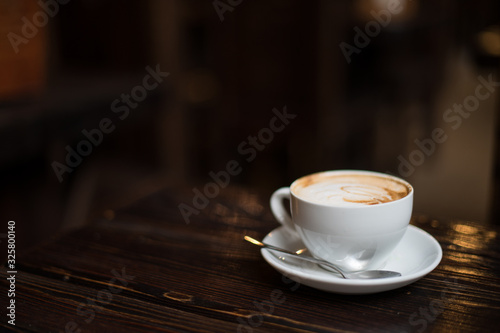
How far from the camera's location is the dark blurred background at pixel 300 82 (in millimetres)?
2342

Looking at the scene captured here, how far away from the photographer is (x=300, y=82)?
2.51 metres

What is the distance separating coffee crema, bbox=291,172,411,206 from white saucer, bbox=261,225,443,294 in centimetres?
8

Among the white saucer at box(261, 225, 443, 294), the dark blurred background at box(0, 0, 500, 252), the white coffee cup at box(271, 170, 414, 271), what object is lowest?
the white saucer at box(261, 225, 443, 294)

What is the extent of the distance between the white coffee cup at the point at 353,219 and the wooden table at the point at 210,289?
5 cm

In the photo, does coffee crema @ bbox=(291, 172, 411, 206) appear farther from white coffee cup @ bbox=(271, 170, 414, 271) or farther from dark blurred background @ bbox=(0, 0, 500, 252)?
dark blurred background @ bbox=(0, 0, 500, 252)

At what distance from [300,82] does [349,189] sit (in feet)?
6.32

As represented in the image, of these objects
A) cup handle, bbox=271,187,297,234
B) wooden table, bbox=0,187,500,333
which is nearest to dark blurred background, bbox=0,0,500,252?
wooden table, bbox=0,187,500,333

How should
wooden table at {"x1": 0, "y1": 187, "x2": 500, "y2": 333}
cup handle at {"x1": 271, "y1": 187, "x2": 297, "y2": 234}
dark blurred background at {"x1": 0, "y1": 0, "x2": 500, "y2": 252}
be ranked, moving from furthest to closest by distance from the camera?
dark blurred background at {"x1": 0, "y1": 0, "x2": 500, "y2": 252} → cup handle at {"x1": 271, "y1": 187, "x2": 297, "y2": 234} → wooden table at {"x1": 0, "y1": 187, "x2": 500, "y2": 333}

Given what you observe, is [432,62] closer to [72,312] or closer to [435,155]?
[435,155]

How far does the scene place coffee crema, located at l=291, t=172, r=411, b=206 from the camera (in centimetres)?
60

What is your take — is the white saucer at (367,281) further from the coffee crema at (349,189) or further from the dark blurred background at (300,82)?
the dark blurred background at (300,82)

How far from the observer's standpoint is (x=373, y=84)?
2.51 metres

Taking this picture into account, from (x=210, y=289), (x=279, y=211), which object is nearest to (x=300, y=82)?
(x=279, y=211)

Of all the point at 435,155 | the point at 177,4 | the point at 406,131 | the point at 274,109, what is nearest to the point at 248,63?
the point at 274,109
